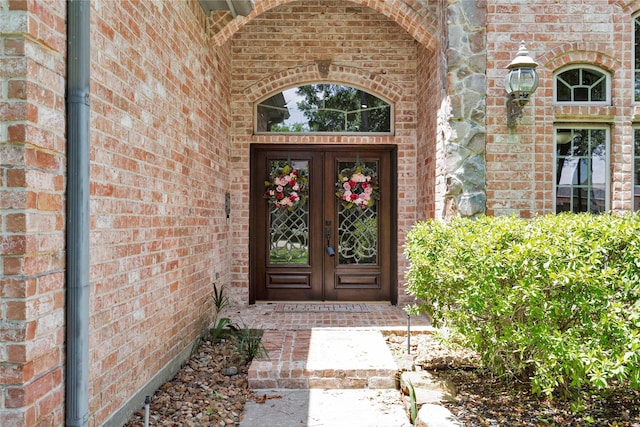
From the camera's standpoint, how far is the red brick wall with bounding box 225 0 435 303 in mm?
6211

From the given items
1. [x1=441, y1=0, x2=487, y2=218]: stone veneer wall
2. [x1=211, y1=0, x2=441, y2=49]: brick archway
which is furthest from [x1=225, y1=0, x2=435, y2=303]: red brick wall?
[x1=441, y1=0, x2=487, y2=218]: stone veneer wall

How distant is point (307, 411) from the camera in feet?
11.3

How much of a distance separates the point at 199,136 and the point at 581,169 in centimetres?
408

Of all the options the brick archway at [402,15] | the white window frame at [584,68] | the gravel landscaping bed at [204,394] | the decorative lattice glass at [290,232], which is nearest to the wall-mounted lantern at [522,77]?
the white window frame at [584,68]

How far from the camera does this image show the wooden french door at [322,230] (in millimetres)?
6402

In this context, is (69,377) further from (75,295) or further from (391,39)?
(391,39)

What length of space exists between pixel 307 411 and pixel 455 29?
3.98 m

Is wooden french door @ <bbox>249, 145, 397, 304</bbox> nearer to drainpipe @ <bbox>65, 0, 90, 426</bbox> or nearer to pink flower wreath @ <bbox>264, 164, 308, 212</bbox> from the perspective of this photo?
pink flower wreath @ <bbox>264, 164, 308, 212</bbox>

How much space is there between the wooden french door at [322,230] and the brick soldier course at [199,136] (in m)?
0.23

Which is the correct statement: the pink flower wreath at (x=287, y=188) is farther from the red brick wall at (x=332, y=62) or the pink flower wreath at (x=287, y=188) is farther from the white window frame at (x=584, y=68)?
the white window frame at (x=584, y=68)

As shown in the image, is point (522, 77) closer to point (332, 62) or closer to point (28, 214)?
point (332, 62)

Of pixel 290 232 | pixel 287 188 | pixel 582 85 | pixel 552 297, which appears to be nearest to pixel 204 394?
pixel 552 297

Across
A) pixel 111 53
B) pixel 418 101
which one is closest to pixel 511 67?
pixel 418 101

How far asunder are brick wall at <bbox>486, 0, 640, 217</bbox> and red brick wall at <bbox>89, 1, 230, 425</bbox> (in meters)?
3.06
